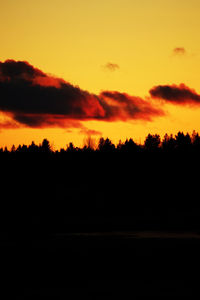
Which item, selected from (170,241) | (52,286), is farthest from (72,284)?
(170,241)

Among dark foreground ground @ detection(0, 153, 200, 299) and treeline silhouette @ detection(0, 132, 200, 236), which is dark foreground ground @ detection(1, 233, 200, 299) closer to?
dark foreground ground @ detection(0, 153, 200, 299)

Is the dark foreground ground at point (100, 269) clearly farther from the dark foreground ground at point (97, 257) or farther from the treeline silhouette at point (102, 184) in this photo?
the treeline silhouette at point (102, 184)

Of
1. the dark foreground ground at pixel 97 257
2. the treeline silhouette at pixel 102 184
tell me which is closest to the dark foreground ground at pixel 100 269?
the dark foreground ground at pixel 97 257

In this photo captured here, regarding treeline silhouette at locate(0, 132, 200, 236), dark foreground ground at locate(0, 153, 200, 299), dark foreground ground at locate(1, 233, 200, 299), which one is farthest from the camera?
treeline silhouette at locate(0, 132, 200, 236)

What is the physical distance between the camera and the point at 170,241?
41.3 metres

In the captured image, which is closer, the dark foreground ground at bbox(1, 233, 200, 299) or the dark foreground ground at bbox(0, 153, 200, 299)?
the dark foreground ground at bbox(1, 233, 200, 299)

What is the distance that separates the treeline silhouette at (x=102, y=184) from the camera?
96.7 metres

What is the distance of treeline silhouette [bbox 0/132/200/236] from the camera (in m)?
96.7

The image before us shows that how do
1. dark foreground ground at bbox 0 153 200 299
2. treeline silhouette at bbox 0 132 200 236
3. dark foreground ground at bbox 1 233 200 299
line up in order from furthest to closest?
1. treeline silhouette at bbox 0 132 200 236
2. dark foreground ground at bbox 0 153 200 299
3. dark foreground ground at bbox 1 233 200 299

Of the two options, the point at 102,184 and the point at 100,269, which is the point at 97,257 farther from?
the point at 102,184

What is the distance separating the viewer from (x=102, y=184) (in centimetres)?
15212

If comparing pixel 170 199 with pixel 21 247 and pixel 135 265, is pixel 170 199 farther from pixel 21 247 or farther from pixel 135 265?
pixel 135 265

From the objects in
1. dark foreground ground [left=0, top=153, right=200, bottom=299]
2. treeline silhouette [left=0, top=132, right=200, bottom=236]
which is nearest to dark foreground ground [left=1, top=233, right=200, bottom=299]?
dark foreground ground [left=0, top=153, right=200, bottom=299]

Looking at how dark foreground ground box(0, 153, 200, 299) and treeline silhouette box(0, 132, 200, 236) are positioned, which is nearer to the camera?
dark foreground ground box(0, 153, 200, 299)
